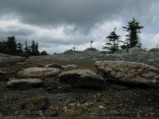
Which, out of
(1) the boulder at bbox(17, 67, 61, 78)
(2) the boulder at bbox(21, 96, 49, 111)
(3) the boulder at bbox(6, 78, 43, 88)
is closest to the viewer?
(2) the boulder at bbox(21, 96, 49, 111)

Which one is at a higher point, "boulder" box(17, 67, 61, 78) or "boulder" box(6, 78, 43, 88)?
"boulder" box(17, 67, 61, 78)

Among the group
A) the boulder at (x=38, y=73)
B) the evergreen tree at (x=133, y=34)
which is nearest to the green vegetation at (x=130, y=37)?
the evergreen tree at (x=133, y=34)

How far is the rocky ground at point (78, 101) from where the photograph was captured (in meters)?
9.63

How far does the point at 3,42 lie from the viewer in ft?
170

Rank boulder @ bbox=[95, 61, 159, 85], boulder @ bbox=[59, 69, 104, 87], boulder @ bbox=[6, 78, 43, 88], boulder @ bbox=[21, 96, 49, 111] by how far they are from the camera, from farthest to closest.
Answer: boulder @ bbox=[95, 61, 159, 85], boulder @ bbox=[6, 78, 43, 88], boulder @ bbox=[59, 69, 104, 87], boulder @ bbox=[21, 96, 49, 111]

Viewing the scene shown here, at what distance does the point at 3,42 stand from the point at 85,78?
136 ft

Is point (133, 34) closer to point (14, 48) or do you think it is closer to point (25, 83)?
point (14, 48)

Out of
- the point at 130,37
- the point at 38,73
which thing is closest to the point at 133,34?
the point at 130,37

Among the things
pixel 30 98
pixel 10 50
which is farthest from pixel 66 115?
pixel 10 50

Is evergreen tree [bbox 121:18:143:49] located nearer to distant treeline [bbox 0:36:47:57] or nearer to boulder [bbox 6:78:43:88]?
distant treeline [bbox 0:36:47:57]

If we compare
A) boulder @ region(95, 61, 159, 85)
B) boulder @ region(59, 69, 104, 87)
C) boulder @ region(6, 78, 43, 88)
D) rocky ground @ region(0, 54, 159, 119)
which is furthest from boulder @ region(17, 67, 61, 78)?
boulder @ region(95, 61, 159, 85)

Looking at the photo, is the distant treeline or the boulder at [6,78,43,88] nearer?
the boulder at [6,78,43,88]

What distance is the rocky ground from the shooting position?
9.63 m

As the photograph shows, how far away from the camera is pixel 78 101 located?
10.5m
